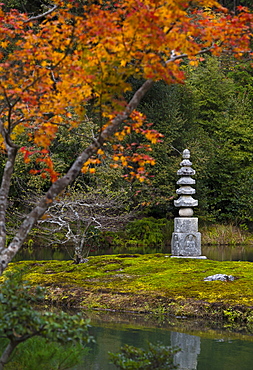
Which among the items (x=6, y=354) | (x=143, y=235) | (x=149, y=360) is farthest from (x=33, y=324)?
(x=143, y=235)

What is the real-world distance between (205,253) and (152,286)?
31.9 feet

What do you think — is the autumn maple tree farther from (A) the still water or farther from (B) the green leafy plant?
(A) the still water

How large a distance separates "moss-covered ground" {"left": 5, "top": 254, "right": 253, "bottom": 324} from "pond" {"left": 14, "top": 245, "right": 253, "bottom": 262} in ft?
18.6

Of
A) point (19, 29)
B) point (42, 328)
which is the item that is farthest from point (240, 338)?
point (19, 29)

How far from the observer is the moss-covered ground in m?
8.73

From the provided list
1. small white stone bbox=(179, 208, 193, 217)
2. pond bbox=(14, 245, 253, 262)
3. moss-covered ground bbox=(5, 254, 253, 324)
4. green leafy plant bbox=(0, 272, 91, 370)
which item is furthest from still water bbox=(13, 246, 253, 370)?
pond bbox=(14, 245, 253, 262)

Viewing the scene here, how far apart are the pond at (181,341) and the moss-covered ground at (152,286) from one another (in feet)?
1.47

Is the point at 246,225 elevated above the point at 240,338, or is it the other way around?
the point at 246,225

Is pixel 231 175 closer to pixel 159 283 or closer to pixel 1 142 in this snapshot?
pixel 159 283

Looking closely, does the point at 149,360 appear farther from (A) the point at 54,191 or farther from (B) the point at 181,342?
(B) the point at 181,342

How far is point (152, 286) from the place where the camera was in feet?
32.0

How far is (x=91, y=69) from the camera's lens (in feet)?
16.5

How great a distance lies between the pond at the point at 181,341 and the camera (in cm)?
659

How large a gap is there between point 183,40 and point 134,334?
455 cm
